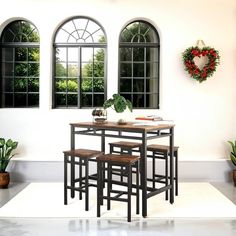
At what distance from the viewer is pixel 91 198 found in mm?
4926

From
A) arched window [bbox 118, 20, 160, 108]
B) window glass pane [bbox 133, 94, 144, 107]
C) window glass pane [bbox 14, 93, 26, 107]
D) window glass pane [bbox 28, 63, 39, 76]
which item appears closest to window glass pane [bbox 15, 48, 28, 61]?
window glass pane [bbox 28, 63, 39, 76]

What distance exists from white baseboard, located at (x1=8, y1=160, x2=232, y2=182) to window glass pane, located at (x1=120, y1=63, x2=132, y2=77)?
170 cm

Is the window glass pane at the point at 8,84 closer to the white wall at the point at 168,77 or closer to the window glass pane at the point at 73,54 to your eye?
the white wall at the point at 168,77

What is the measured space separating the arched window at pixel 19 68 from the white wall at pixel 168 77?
0.78 ft

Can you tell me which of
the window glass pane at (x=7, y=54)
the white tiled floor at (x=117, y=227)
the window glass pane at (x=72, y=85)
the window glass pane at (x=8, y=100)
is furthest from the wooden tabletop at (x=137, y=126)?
the window glass pane at (x=7, y=54)

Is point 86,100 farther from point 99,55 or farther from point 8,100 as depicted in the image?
point 8,100

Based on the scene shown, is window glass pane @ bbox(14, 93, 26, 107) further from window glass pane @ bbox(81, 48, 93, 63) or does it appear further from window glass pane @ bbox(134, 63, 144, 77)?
window glass pane @ bbox(134, 63, 144, 77)

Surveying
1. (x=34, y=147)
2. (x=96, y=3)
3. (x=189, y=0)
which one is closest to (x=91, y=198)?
(x=34, y=147)

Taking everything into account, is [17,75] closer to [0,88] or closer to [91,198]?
[0,88]

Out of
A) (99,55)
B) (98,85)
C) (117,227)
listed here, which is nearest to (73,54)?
(99,55)

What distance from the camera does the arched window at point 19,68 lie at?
6297 millimetres

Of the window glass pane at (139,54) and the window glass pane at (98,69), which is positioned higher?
the window glass pane at (139,54)

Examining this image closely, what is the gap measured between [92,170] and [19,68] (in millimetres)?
2270

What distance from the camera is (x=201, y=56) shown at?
5.88 meters
